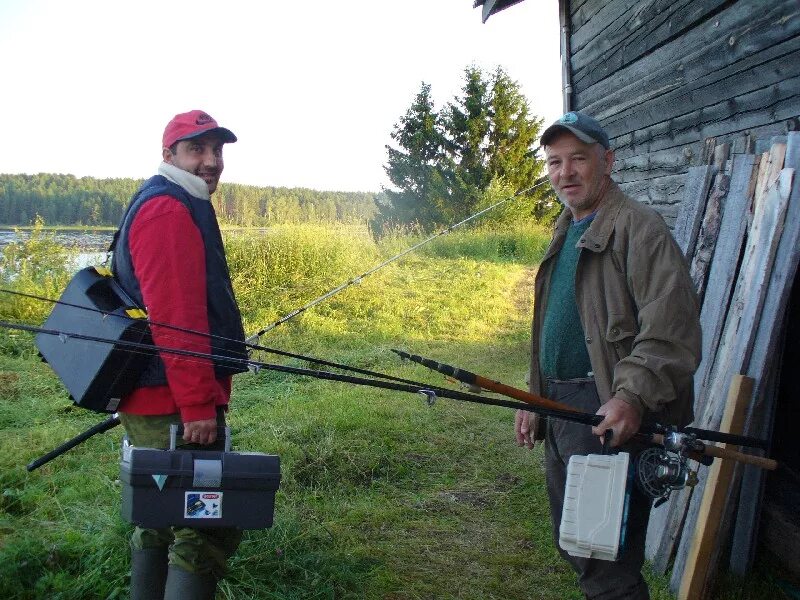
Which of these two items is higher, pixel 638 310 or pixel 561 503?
pixel 638 310

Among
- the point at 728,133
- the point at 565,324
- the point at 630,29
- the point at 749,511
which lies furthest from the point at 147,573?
the point at 630,29

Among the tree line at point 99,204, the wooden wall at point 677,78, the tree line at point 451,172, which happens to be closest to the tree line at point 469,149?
the tree line at point 451,172

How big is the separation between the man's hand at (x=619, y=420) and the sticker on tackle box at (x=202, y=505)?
4.34 feet

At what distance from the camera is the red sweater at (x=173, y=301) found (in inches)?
99.7

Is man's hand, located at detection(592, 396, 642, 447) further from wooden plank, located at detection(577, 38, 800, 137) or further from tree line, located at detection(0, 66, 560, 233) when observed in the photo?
tree line, located at detection(0, 66, 560, 233)

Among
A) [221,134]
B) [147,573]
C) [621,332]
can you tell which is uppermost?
[221,134]

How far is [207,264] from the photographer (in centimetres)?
271

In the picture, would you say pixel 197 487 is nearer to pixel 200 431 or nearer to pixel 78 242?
pixel 200 431

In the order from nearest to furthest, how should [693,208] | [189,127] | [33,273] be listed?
[189,127] → [693,208] → [33,273]

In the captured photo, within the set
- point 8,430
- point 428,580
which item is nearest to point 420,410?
point 428,580

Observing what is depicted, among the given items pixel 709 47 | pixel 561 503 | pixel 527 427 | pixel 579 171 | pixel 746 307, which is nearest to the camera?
pixel 579 171

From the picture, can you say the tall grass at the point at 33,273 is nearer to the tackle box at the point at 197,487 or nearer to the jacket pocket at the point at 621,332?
the tackle box at the point at 197,487

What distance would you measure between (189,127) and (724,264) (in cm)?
291

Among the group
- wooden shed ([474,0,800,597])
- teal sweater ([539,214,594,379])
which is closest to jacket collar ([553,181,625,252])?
teal sweater ([539,214,594,379])
